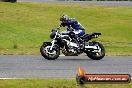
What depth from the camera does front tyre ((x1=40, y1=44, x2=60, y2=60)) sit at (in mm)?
17422

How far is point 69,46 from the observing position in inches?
695

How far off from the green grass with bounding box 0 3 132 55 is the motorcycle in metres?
2.41

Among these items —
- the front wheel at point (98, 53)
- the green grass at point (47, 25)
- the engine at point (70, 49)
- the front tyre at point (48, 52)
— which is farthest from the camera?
the green grass at point (47, 25)

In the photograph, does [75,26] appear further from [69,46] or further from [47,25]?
[47,25]

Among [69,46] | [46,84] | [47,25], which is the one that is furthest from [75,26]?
[47,25]

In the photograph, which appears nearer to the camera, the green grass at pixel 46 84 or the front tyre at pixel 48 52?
the green grass at pixel 46 84

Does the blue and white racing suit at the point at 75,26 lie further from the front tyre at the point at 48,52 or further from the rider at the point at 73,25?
the front tyre at the point at 48,52

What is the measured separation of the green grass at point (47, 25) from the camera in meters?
22.3

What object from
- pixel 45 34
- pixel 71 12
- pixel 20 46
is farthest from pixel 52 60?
pixel 71 12

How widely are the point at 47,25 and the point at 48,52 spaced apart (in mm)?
12797

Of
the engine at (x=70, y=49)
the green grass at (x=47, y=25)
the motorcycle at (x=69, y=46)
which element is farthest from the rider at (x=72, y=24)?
the green grass at (x=47, y=25)

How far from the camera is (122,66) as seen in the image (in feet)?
52.5

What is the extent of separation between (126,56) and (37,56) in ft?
10.5

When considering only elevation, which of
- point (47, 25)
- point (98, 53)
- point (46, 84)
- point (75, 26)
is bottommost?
point (47, 25)
